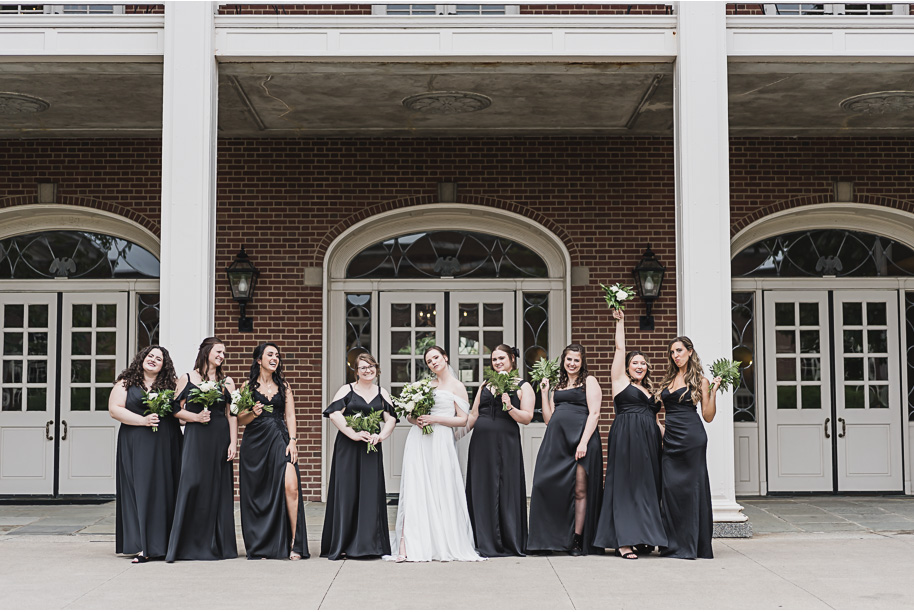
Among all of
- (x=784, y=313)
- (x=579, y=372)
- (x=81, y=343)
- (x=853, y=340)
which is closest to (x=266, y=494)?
(x=579, y=372)

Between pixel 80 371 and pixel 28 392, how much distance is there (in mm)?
648

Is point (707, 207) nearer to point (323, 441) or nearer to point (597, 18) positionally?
point (597, 18)

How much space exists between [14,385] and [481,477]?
21.6 ft

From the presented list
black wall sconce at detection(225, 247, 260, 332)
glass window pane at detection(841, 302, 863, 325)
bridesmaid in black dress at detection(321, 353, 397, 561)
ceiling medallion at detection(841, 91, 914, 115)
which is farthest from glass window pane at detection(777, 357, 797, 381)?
black wall sconce at detection(225, 247, 260, 332)

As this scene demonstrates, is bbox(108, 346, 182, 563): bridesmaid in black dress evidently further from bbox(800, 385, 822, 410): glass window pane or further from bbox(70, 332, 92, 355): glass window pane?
bbox(800, 385, 822, 410): glass window pane

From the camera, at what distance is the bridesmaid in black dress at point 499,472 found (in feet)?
24.3

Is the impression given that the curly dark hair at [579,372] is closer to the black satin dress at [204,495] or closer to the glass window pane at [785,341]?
the black satin dress at [204,495]

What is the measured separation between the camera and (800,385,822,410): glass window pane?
1130cm

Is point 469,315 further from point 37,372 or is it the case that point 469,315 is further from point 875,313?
point 37,372

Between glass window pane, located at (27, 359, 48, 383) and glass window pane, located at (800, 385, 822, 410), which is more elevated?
glass window pane, located at (27, 359, 48, 383)

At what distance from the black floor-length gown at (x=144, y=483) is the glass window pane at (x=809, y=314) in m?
7.53

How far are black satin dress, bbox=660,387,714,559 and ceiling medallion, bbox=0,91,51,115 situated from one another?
270 inches

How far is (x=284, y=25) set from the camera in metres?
8.27

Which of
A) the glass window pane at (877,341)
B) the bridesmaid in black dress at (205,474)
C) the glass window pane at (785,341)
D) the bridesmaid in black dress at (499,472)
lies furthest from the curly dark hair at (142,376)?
the glass window pane at (877,341)
